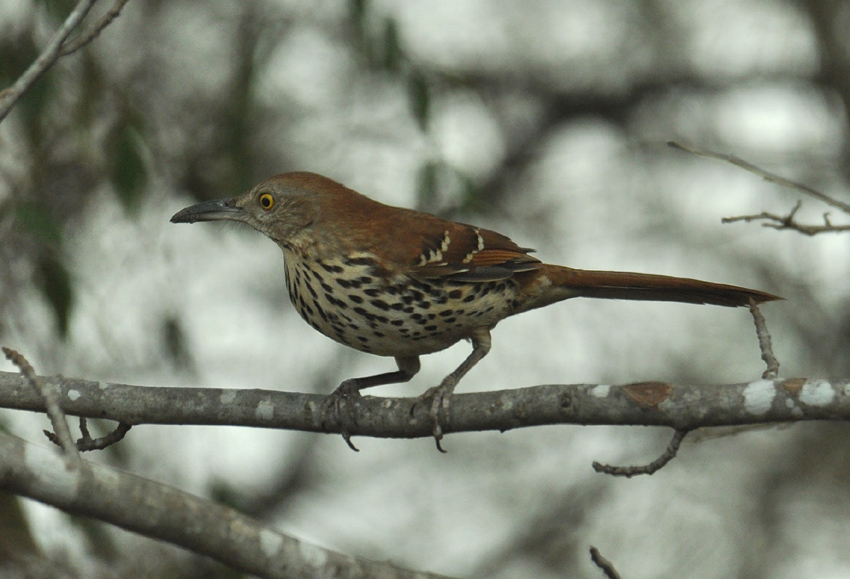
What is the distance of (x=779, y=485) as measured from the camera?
7.42m

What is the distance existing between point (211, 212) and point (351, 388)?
1099 mm

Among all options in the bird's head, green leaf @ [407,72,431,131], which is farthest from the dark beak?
green leaf @ [407,72,431,131]

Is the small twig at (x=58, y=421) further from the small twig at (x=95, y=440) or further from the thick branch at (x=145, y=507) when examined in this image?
the small twig at (x=95, y=440)

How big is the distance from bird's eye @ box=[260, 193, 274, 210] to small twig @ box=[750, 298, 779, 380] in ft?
6.90

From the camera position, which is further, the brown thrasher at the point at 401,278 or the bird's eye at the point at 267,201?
the bird's eye at the point at 267,201

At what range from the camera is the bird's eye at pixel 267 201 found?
457 cm

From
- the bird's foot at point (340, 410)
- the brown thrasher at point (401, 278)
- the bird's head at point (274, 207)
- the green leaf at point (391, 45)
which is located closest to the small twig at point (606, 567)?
the brown thrasher at point (401, 278)

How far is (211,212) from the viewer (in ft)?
15.0

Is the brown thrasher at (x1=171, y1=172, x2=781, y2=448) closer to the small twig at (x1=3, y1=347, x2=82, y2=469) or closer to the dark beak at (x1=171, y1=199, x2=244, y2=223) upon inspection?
the dark beak at (x1=171, y1=199, x2=244, y2=223)

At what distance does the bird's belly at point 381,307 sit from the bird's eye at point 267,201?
0.42 m

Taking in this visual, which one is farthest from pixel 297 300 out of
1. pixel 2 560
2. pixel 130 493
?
pixel 130 493

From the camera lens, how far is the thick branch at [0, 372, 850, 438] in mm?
2871

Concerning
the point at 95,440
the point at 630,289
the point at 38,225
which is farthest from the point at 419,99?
the point at 95,440

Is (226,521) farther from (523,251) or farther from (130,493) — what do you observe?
(523,251)
